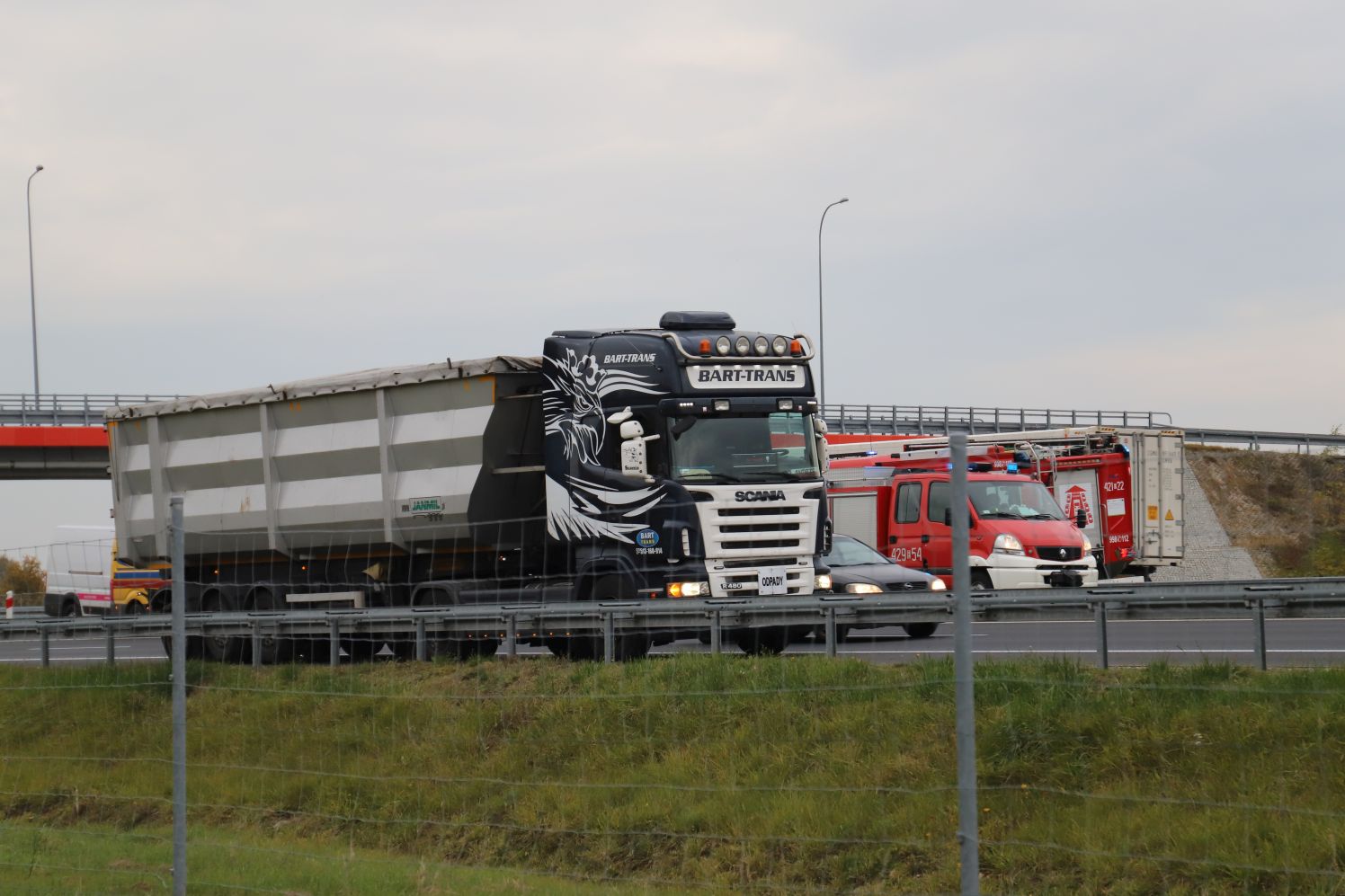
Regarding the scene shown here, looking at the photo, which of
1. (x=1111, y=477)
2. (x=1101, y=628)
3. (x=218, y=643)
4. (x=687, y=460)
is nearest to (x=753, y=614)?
(x=687, y=460)

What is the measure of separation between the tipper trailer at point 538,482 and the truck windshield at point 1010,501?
8.63 m

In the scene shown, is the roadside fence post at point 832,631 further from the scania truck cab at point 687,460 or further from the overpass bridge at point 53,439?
the overpass bridge at point 53,439

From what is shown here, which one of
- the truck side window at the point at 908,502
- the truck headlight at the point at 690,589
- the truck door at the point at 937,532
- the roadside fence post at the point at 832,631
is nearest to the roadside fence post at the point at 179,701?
the roadside fence post at the point at 832,631

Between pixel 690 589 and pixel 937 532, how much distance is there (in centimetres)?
1035

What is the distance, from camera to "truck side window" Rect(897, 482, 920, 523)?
2664 centimetres

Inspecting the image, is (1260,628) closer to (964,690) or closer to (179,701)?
(964,690)

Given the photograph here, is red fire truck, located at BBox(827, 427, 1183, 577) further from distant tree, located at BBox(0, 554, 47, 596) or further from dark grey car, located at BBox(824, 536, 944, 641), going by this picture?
distant tree, located at BBox(0, 554, 47, 596)

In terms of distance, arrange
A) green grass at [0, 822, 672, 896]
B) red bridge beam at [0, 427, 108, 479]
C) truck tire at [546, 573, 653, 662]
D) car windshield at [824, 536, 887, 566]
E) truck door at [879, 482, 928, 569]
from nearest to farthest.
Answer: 1. green grass at [0, 822, 672, 896]
2. truck tire at [546, 573, 653, 662]
3. car windshield at [824, 536, 887, 566]
4. truck door at [879, 482, 928, 569]
5. red bridge beam at [0, 427, 108, 479]

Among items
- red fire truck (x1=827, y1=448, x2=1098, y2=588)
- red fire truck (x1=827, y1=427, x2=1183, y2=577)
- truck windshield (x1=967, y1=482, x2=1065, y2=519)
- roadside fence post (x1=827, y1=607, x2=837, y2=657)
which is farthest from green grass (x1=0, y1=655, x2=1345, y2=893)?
red fire truck (x1=827, y1=427, x2=1183, y2=577)

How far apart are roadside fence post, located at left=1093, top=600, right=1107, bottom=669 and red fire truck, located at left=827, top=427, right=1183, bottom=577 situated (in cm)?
1854

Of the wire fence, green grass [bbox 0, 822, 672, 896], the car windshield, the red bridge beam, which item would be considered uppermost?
the red bridge beam

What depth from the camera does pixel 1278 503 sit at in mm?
52688

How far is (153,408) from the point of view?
22.9 meters

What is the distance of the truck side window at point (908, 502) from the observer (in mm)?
26641
